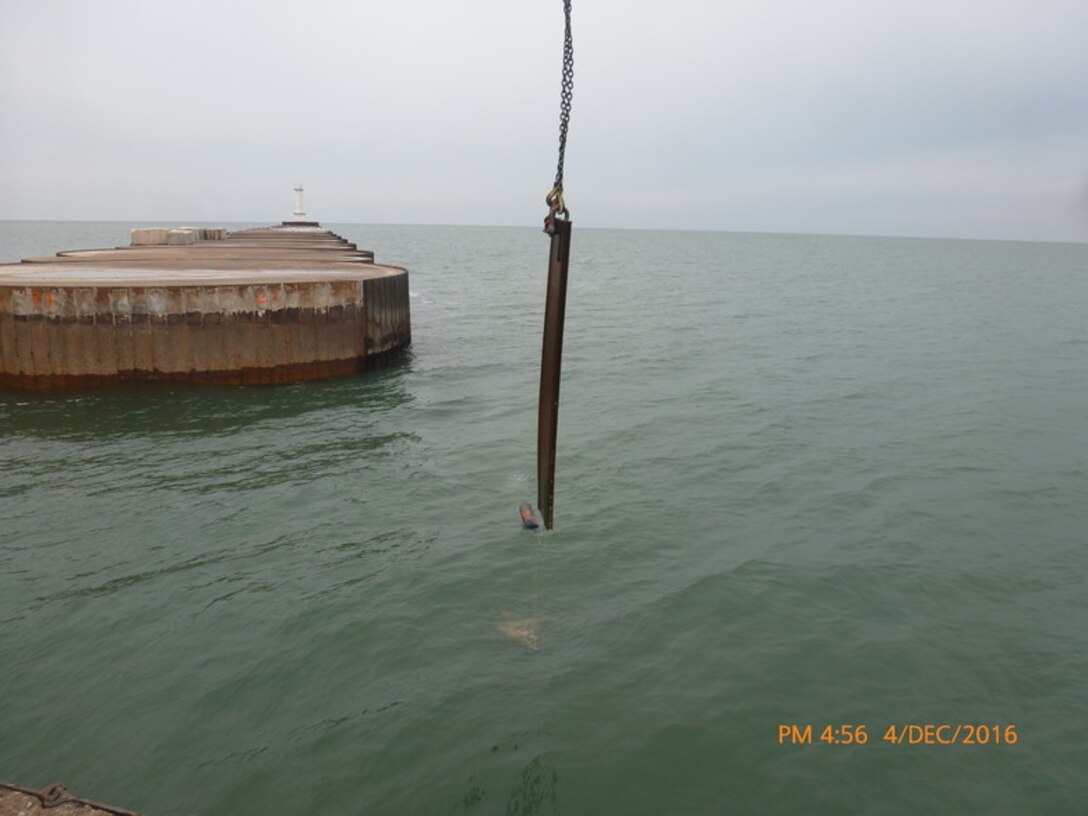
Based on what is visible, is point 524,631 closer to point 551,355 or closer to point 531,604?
point 531,604

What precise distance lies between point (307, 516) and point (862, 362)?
18.4m

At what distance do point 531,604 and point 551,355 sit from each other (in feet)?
11.2

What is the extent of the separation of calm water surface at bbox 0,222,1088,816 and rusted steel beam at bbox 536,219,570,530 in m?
1.88

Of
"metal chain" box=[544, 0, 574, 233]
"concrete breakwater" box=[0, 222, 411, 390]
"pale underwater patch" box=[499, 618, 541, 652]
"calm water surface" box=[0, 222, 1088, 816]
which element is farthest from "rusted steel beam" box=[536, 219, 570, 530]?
"concrete breakwater" box=[0, 222, 411, 390]

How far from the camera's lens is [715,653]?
284 inches

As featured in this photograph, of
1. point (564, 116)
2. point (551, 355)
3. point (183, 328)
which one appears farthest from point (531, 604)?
point (183, 328)

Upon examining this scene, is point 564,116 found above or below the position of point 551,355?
above

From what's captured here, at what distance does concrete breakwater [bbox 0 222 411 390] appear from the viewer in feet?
54.5

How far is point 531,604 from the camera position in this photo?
8.02m

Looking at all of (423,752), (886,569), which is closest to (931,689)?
(886,569)

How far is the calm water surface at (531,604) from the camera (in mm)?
5660

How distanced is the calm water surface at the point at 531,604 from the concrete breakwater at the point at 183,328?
0.88m
